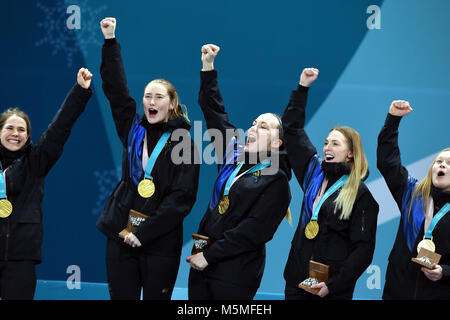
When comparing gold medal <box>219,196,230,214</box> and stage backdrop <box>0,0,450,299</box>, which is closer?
gold medal <box>219,196,230,214</box>

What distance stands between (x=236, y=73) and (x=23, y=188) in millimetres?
2400

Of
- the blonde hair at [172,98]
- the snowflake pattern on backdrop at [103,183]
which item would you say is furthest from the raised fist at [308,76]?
the snowflake pattern on backdrop at [103,183]

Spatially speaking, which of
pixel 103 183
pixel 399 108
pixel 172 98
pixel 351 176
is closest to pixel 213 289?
pixel 351 176

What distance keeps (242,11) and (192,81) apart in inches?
29.6

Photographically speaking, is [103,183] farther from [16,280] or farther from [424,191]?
[424,191]

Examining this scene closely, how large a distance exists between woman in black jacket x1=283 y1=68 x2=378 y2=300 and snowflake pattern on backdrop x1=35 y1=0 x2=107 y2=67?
99.1 inches

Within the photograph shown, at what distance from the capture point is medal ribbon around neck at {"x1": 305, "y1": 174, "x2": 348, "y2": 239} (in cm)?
306

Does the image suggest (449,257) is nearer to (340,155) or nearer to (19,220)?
(340,155)

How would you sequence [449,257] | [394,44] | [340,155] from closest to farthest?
[449,257] < [340,155] < [394,44]

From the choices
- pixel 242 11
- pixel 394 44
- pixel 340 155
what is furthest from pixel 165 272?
pixel 394 44

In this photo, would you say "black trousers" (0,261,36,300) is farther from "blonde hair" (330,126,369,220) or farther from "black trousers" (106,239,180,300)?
"blonde hair" (330,126,369,220)

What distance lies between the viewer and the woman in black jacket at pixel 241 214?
119 inches

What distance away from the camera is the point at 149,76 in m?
5.01

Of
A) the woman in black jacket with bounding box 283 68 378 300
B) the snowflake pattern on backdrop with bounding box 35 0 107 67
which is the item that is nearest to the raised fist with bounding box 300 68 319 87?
the woman in black jacket with bounding box 283 68 378 300
